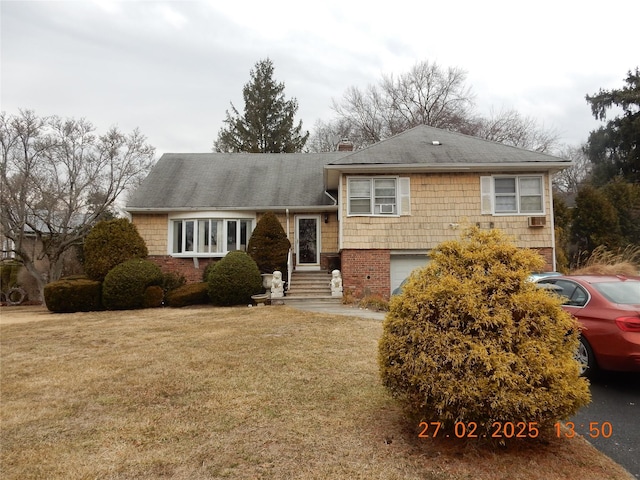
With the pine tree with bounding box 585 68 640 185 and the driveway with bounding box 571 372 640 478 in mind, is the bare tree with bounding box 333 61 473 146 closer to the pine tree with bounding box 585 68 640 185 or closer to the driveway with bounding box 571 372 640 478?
the pine tree with bounding box 585 68 640 185

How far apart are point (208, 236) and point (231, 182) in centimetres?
298

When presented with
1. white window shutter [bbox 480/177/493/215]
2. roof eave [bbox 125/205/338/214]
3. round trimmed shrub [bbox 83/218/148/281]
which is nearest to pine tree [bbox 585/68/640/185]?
white window shutter [bbox 480/177/493/215]

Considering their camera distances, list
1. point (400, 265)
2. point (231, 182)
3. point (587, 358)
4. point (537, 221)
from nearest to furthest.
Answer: point (587, 358)
point (537, 221)
point (400, 265)
point (231, 182)

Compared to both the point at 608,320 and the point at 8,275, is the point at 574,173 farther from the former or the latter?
the point at 8,275

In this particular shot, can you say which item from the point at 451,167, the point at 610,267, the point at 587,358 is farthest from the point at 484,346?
the point at 610,267

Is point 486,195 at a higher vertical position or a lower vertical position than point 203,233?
higher

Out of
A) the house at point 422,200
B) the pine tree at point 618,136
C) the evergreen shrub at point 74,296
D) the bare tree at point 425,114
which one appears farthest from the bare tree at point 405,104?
the evergreen shrub at point 74,296

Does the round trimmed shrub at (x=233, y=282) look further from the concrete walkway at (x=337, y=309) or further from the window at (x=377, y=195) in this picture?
the window at (x=377, y=195)

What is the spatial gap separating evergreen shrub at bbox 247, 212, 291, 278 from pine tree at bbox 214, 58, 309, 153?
754 inches

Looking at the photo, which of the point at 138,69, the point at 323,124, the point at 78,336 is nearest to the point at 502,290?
the point at 78,336

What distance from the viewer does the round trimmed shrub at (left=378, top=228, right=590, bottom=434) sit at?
8.99ft

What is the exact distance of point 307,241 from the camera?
16406 mm

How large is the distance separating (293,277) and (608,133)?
1079 inches

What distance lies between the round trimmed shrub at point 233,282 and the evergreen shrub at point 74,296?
12.7 feet
